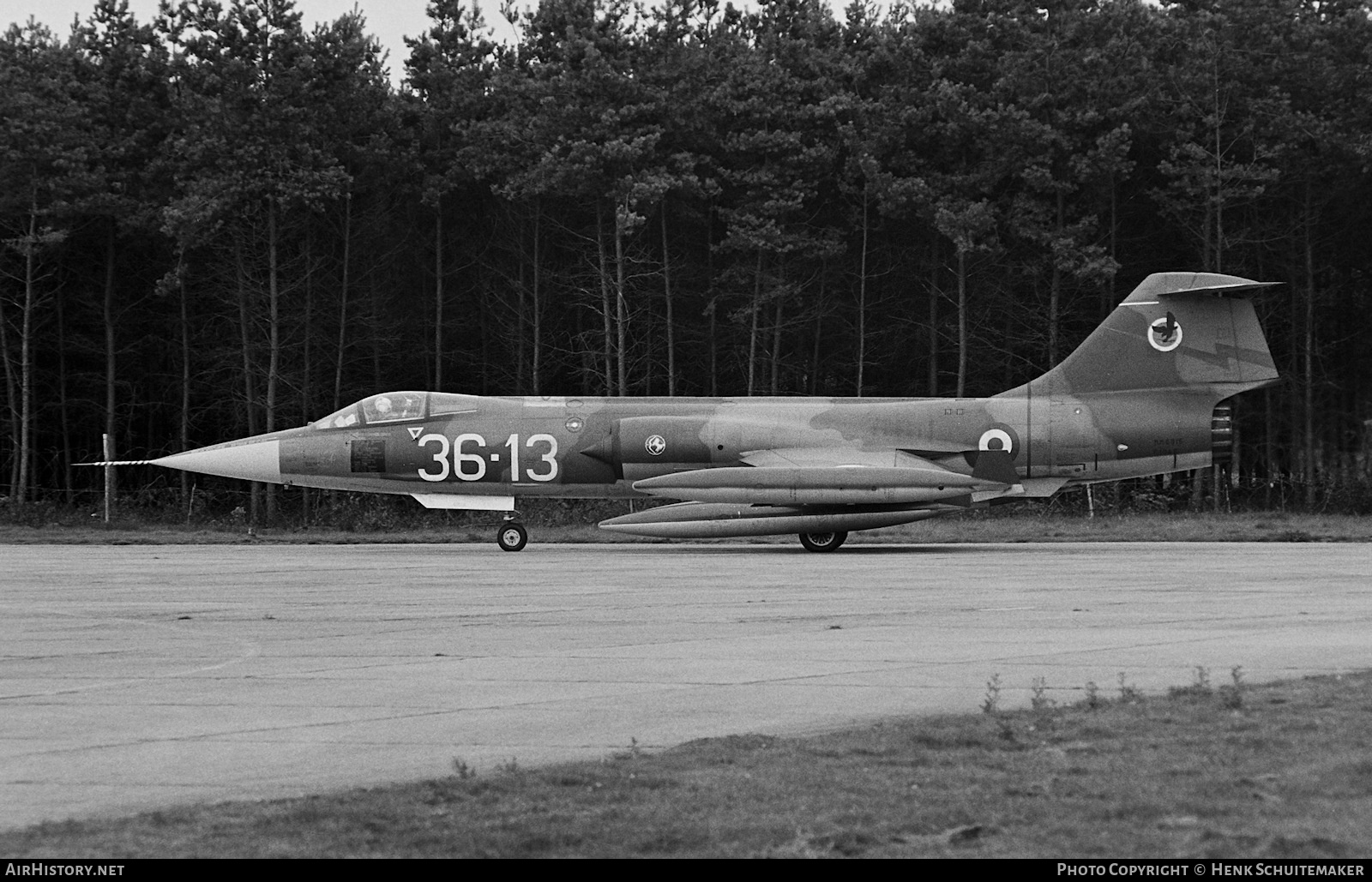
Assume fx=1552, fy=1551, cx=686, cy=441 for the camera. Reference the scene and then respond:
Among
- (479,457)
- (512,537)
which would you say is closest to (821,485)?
(512,537)

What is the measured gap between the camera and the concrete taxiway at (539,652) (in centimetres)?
791

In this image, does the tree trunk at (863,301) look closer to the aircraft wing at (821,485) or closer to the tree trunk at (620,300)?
the tree trunk at (620,300)

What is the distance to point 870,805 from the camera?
6.23 meters

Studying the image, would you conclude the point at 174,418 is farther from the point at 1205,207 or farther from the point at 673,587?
the point at 673,587

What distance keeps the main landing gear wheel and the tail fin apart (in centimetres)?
422

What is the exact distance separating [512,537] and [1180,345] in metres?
11.1

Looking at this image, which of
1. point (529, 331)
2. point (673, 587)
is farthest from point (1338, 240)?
point (673, 587)

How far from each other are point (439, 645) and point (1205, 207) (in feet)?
107

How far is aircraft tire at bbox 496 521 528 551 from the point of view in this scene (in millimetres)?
25125

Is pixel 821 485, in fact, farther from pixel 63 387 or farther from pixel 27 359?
pixel 63 387

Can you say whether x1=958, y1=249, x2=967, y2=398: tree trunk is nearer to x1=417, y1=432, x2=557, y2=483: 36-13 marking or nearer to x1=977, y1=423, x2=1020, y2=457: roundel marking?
x1=977, y1=423, x2=1020, y2=457: roundel marking

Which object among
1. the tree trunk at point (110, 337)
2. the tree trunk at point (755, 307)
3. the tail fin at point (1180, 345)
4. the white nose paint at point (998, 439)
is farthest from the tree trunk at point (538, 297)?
the tail fin at point (1180, 345)

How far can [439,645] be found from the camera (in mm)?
12281

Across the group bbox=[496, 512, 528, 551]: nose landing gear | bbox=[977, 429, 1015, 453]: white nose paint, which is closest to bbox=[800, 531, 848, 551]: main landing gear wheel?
bbox=[977, 429, 1015, 453]: white nose paint
